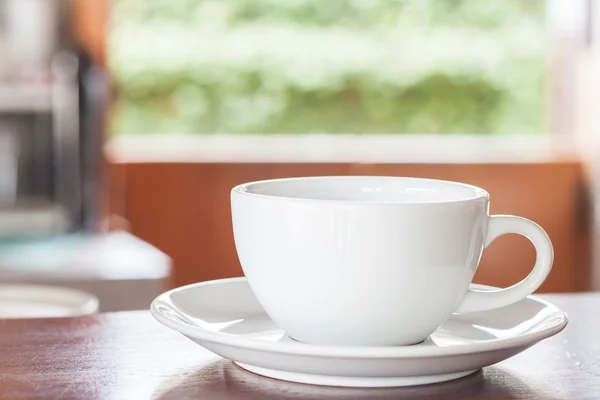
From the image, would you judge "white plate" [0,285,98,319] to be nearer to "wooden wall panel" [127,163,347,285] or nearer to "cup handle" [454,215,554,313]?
"cup handle" [454,215,554,313]

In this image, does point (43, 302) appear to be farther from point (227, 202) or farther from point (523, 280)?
point (227, 202)

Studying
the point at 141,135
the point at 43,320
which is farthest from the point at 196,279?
the point at 43,320

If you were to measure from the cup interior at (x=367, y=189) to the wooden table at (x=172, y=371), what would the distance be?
0.30ft

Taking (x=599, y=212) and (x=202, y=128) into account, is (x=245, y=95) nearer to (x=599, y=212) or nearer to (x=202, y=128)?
(x=202, y=128)

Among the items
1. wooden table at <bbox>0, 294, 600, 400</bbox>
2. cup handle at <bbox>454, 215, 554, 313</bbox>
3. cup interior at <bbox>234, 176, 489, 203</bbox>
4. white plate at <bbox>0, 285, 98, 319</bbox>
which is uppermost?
cup interior at <bbox>234, 176, 489, 203</bbox>

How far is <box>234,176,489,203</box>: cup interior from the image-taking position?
491 mm

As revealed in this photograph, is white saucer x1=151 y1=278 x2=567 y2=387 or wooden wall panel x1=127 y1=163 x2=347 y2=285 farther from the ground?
white saucer x1=151 y1=278 x2=567 y2=387

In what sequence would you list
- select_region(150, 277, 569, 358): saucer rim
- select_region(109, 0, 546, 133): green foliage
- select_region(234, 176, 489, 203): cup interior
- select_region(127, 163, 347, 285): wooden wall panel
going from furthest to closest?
select_region(109, 0, 546, 133): green foliage < select_region(127, 163, 347, 285): wooden wall panel < select_region(234, 176, 489, 203): cup interior < select_region(150, 277, 569, 358): saucer rim

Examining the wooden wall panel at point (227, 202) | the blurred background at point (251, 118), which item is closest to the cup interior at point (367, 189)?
the blurred background at point (251, 118)

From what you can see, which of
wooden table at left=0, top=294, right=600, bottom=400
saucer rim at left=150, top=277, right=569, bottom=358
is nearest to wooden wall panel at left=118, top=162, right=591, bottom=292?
wooden table at left=0, top=294, right=600, bottom=400

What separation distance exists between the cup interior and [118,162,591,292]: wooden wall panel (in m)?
2.25

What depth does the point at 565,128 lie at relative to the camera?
10.5ft

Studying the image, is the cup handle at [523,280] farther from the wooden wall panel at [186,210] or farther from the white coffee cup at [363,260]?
the wooden wall panel at [186,210]

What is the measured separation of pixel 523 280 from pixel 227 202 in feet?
7.54
